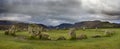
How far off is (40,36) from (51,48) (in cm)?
3643

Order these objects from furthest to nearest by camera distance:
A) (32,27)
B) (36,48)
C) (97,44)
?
(32,27), (97,44), (36,48)

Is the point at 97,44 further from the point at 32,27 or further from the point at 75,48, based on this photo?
the point at 32,27

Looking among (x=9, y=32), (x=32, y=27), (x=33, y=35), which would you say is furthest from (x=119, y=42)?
(x=9, y=32)

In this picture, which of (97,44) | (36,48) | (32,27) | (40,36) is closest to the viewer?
(36,48)

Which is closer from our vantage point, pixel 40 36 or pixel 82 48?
pixel 82 48

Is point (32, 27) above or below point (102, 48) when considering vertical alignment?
above

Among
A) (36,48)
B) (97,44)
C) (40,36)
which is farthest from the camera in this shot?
(40,36)

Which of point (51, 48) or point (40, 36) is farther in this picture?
point (40, 36)

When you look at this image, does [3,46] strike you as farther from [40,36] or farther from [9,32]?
[9,32]

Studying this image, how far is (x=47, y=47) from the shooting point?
93188 millimetres

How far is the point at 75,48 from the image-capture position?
3762 inches

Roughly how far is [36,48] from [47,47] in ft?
15.7

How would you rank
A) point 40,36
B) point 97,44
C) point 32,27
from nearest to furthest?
point 97,44
point 40,36
point 32,27

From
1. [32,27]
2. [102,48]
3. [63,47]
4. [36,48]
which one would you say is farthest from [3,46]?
[32,27]
